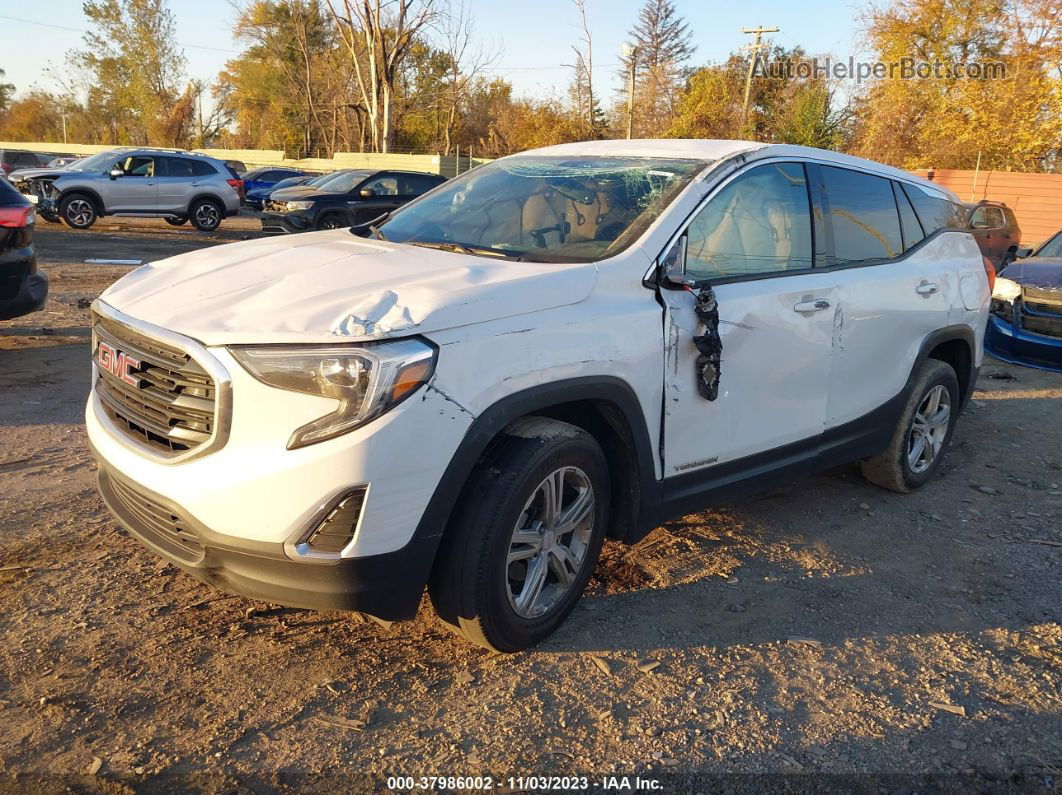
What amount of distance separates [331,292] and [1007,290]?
7614mm

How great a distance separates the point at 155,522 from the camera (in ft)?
8.68

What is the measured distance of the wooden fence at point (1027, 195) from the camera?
24.7 metres

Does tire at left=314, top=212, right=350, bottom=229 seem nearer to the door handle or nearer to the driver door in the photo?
the driver door

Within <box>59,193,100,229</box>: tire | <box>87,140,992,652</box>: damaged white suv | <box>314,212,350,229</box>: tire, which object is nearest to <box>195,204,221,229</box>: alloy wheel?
<box>59,193,100,229</box>: tire

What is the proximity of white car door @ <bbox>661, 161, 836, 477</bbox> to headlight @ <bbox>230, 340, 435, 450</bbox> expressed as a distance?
3.72 ft

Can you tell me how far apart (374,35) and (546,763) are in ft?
112

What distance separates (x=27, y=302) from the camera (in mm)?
6520

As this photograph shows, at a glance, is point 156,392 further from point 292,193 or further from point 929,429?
point 292,193

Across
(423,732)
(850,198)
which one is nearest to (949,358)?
(850,198)

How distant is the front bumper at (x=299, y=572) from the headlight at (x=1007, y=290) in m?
7.53

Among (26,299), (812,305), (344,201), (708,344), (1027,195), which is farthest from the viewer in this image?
(1027,195)

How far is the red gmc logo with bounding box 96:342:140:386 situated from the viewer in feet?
8.93

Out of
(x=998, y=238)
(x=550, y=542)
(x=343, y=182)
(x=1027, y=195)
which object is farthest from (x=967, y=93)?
(x=550, y=542)

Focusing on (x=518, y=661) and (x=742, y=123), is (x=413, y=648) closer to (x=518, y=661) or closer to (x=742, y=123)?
(x=518, y=661)
